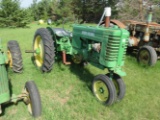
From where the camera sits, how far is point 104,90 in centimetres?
325

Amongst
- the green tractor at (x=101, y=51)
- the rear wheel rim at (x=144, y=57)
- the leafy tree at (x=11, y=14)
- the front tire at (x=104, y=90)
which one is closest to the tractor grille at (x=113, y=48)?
the green tractor at (x=101, y=51)

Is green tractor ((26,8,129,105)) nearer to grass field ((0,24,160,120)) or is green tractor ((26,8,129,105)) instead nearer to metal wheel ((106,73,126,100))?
metal wheel ((106,73,126,100))

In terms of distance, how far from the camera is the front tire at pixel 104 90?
3.08 metres

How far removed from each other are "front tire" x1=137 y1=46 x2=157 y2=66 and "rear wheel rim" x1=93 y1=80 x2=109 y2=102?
7.59 feet

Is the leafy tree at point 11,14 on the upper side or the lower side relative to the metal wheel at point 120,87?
upper

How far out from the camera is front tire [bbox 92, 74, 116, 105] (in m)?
3.08

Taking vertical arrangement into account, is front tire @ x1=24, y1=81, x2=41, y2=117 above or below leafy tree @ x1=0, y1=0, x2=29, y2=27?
below

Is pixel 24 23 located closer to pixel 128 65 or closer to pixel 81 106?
pixel 128 65

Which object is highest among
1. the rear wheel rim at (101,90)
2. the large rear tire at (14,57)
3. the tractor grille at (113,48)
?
the tractor grille at (113,48)

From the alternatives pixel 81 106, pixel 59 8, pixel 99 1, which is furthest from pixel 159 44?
pixel 59 8

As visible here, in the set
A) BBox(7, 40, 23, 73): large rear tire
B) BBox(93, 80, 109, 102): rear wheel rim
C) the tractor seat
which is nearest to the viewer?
BBox(93, 80, 109, 102): rear wheel rim

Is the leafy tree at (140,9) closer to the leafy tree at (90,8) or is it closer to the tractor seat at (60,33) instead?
the leafy tree at (90,8)

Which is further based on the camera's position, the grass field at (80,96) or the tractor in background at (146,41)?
the tractor in background at (146,41)

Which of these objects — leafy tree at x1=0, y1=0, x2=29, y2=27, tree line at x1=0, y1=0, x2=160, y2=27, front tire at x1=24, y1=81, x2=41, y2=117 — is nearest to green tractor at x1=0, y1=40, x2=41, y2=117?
front tire at x1=24, y1=81, x2=41, y2=117
